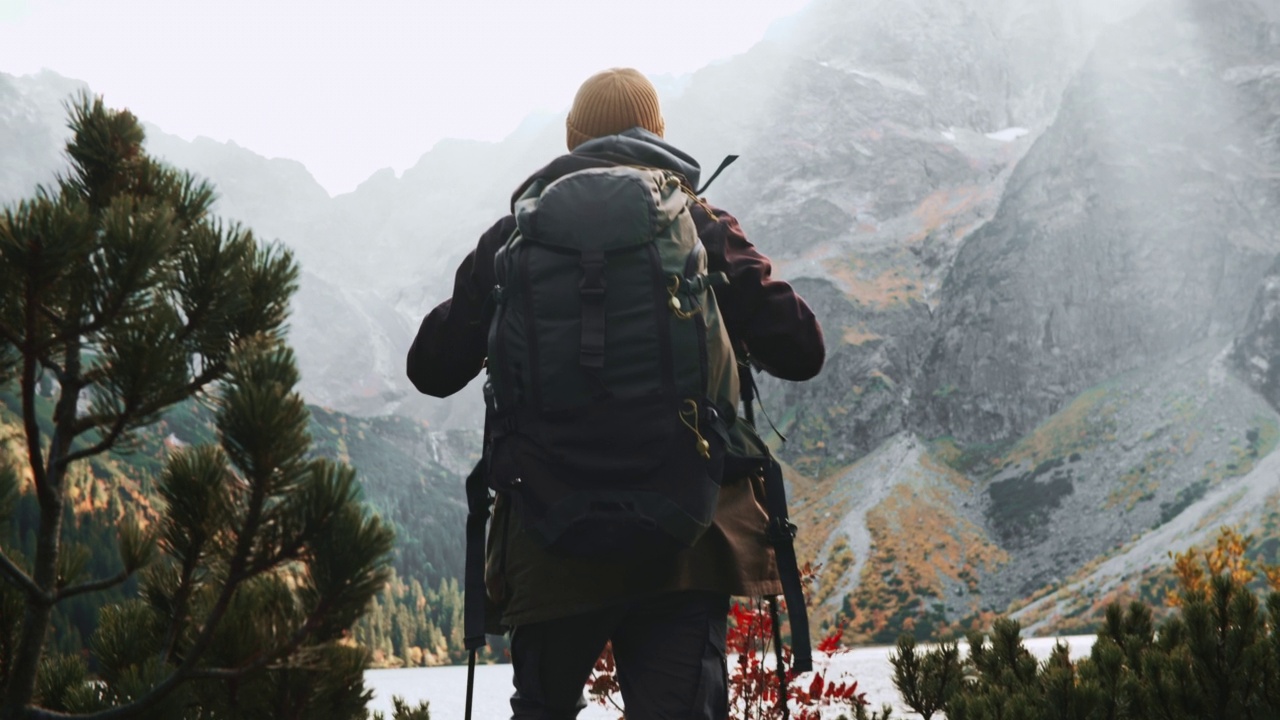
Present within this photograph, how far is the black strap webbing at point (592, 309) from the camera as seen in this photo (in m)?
2.04

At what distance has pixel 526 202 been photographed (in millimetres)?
2291

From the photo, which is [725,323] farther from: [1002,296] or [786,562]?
[1002,296]

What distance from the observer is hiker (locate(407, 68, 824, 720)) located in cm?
205

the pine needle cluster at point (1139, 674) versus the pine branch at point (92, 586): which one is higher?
the pine branch at point (92, 586)

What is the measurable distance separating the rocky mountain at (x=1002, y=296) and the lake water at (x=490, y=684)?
845 centimetres

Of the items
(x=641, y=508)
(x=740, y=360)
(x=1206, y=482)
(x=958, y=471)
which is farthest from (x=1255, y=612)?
(x=958, y=471)

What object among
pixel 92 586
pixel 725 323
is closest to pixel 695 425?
pixel 725 323

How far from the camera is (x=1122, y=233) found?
319ft

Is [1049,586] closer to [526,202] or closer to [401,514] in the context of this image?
[401,514]

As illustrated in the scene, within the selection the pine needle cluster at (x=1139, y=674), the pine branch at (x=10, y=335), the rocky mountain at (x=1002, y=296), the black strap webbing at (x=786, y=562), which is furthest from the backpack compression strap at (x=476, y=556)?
the rocky mountain at (x=1002, y=296)

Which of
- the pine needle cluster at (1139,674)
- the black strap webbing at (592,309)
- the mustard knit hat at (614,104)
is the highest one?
the mustard knit hat at (614,104)

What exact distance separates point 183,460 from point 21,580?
1.24 ft

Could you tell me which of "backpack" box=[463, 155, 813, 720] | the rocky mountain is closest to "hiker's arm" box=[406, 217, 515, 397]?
"backpack" box=[463, 155, 813, 720]

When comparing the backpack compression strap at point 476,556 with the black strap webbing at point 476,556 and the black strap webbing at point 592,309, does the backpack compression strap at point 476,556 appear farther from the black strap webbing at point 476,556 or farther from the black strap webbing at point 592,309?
the black strap webbing at point 592,309
